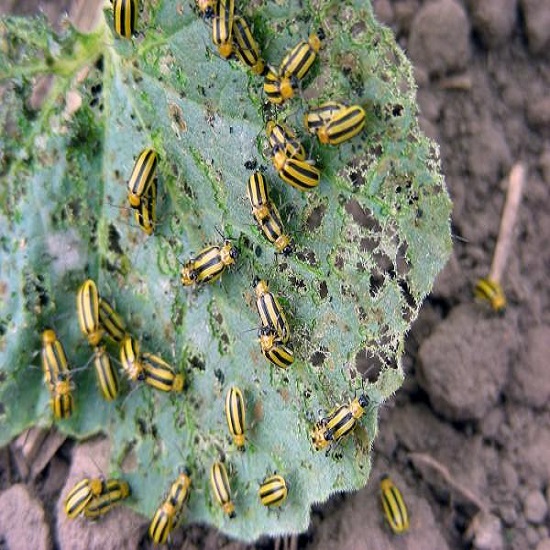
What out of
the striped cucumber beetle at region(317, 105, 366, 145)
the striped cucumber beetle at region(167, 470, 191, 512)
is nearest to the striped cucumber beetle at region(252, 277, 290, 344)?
the striped cucumber beetle at region(317, 105, 366, 145)

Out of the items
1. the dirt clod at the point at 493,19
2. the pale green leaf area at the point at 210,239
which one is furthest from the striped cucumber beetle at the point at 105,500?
the dirt clod at the point at 493,19

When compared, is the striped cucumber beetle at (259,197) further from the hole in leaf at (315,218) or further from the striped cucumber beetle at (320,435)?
the striped cucumber beetle at (320,435)

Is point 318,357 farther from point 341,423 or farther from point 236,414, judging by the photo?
point 236,414

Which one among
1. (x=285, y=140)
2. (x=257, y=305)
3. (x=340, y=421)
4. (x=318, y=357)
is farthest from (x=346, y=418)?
(x=285, y=140)

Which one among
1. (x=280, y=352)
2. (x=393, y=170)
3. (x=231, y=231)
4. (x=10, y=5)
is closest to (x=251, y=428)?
(x=280, y=352)

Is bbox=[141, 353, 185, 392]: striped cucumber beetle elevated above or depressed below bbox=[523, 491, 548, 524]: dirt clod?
above

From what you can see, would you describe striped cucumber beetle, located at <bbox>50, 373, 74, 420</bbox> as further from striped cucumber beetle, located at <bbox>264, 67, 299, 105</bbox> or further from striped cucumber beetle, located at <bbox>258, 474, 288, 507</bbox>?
striped cucumber beetle, located at <bbox>264, 67, 299, 105</bbox>
